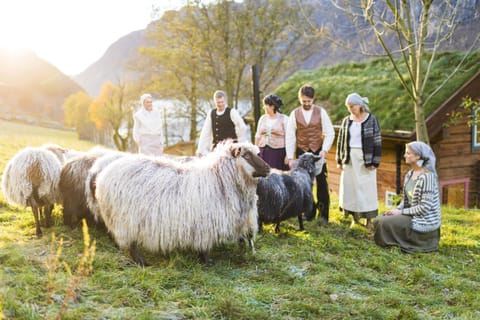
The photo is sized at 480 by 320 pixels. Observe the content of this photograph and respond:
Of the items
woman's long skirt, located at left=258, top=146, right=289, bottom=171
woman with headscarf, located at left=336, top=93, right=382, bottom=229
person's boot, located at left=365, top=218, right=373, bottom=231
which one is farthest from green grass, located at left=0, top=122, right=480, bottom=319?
woman's long skirt, located at left=258, top=146, right=289, bottom=171

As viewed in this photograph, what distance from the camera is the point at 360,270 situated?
4.93 m

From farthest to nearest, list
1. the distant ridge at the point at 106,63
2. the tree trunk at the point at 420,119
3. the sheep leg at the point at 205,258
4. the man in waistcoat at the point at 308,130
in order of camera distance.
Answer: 1. the distant ridge at the point at 106,63
2. the tree trunk at the point at 420,119
3. the man in waistcoat at the point at 308,130
4. the sheep leg at the point at 205,258

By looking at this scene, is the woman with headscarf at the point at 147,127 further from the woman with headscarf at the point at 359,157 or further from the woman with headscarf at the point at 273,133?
the woman with headscarf at the point at 359,157

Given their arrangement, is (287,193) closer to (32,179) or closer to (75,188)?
(75,188)

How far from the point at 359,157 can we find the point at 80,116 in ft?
139

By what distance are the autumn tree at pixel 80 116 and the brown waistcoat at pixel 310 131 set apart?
35.4 metres

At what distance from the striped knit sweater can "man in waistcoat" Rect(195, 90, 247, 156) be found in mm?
2827

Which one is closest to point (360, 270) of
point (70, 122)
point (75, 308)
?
point (75, 308)

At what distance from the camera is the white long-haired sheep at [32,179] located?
5.16 meters

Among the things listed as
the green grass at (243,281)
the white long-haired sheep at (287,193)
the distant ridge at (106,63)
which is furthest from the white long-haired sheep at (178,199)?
the distant ridge at (106,63)

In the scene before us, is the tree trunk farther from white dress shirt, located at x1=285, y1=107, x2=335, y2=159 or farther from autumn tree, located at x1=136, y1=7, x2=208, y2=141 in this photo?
autumn tree, located at x1=136, y1=7, x2=208, y2=141

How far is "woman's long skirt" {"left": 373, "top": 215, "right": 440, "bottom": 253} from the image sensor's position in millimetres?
5750

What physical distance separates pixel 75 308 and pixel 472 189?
12.8 m

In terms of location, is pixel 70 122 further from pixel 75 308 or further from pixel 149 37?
pixel 75 308
